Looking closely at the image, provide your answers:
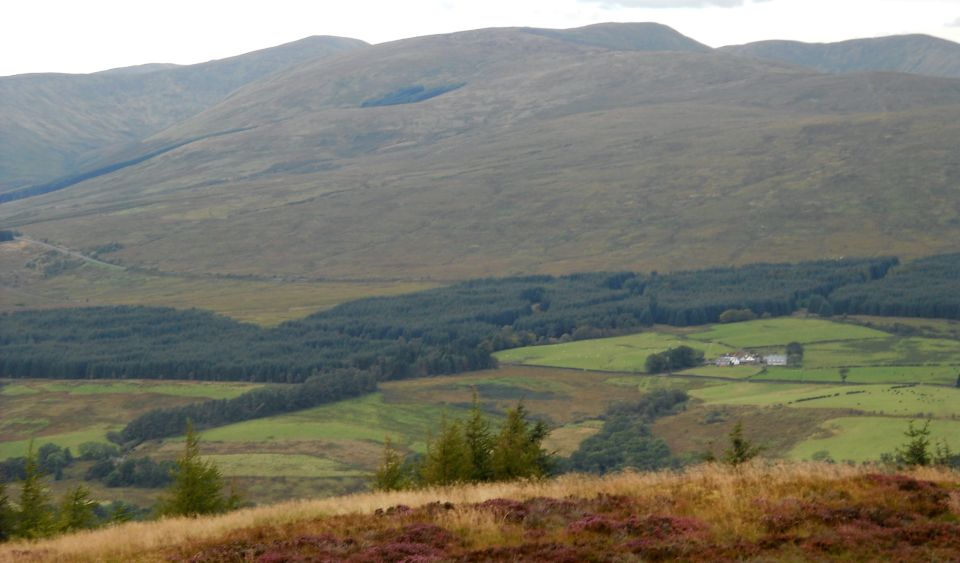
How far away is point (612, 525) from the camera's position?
21516 millimetres

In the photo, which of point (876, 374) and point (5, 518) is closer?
point (5, 518)

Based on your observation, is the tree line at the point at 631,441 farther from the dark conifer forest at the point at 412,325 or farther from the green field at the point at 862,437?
the dark conifer forest at the point at 412,325

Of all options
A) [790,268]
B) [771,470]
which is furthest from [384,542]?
[790,268]

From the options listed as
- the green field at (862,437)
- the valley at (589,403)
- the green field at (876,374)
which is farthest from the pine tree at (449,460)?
the green field at (876,374)

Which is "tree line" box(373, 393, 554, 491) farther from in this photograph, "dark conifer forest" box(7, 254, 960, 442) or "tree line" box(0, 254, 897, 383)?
"tree line" box(0, 254, 897, 383)

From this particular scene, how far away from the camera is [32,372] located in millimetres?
143000

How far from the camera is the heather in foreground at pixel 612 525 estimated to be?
1980 cm

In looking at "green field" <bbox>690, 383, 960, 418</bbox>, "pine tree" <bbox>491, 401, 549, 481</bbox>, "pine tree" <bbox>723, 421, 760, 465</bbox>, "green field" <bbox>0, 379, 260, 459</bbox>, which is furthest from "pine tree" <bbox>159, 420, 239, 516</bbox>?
"green field" <bbox>0, 379, 260, 459</bbox>

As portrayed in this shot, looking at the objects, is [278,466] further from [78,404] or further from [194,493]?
[194,493]

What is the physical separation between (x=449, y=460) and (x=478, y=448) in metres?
1.12

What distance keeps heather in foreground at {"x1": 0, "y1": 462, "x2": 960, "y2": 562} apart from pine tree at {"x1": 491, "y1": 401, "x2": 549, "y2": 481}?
33.9 feet

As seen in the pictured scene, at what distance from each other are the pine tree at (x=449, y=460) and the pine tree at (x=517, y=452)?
39.5 inches

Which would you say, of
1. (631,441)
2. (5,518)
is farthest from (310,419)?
(5,518)

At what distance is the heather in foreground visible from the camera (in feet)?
65.0
